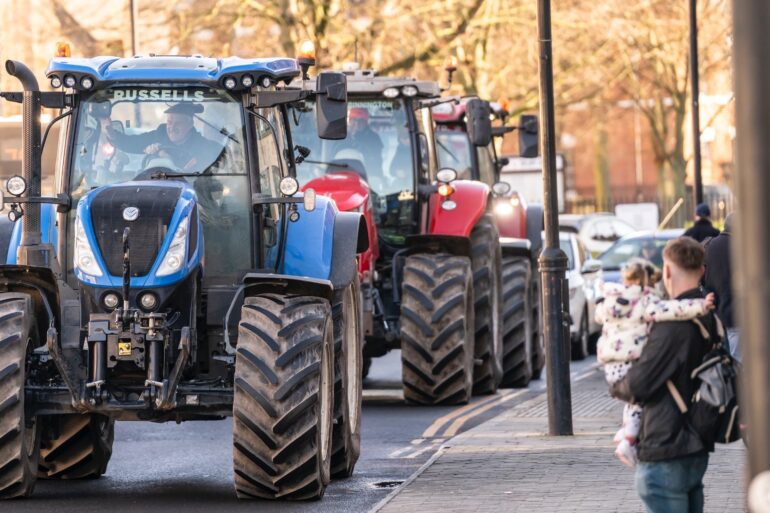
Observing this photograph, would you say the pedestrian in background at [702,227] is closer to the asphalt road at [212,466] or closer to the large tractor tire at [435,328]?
the asphalt road at [212,466]

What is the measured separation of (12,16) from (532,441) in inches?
1390

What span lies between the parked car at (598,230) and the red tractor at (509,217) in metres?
18.9

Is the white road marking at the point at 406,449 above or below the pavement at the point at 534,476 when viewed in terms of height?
below

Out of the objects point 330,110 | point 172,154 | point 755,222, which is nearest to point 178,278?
point 172,154

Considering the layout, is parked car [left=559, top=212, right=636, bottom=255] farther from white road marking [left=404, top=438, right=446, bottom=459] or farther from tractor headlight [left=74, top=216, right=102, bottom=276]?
tractor headlight [left=74, top=216, right=102, bottom=276]

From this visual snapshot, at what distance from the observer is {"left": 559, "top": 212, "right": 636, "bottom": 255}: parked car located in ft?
140

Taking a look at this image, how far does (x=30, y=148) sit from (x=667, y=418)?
5.44m

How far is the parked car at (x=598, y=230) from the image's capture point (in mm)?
42719

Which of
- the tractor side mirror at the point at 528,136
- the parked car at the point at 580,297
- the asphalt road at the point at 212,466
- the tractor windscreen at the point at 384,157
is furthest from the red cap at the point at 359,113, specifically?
the parked car at the point at 580,297

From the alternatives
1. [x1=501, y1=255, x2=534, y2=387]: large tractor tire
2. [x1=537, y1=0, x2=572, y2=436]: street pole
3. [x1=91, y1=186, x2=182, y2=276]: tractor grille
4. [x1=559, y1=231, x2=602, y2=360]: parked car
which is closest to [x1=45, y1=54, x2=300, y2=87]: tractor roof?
[x1=91, y1=186, x2=182, y2=276]: tractor grille

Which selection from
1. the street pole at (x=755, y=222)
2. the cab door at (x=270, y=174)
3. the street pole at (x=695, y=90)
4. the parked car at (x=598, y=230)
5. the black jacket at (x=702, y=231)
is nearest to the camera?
the street pole at (x=755, y=222)

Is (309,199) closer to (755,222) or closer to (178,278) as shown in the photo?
(178,278)

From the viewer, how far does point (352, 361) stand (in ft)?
42.8

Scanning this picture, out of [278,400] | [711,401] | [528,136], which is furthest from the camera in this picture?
[528,136]
